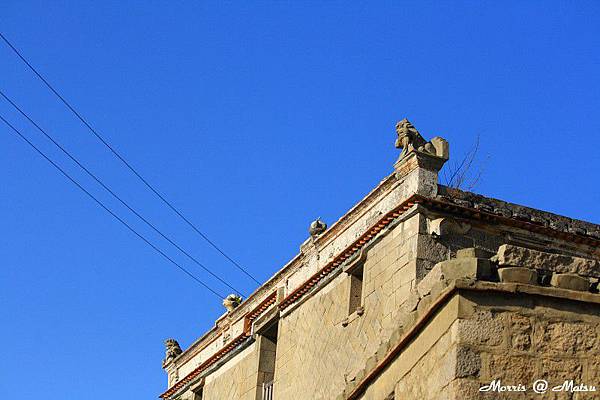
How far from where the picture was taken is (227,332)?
23000 mm

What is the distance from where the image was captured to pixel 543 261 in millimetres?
7656

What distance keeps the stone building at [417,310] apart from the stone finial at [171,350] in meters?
0.04

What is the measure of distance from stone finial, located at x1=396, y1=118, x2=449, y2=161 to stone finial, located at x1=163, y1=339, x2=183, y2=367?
10125mm

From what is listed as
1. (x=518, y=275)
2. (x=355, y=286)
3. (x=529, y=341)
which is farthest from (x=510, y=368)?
(x=355, y=286)

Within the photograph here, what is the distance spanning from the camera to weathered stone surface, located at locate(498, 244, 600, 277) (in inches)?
280

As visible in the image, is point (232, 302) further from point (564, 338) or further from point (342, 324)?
point (564, 338)

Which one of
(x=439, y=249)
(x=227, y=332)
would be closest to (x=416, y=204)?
(x=439, y=249)

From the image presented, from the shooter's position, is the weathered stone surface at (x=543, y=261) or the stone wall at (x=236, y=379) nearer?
the weathered stone surface at (x=543, y=261)

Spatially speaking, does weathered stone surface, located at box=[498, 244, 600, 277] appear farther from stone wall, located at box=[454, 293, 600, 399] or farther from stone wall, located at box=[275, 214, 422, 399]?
stone wall, located at box=[275, 214, 422, 399]

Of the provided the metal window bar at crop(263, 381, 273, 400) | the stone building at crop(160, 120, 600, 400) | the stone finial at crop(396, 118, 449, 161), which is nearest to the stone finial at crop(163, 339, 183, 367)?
the stone building at crop(160, 120, 600, 400)

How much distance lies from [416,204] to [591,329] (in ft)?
33.2

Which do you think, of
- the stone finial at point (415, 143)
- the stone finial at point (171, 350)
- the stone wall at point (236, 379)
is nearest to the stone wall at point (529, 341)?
the stone finial at point (415, 143)

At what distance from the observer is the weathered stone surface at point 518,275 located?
6871 mm

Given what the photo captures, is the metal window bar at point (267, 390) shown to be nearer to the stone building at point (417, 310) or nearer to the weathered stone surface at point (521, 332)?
the stone building at point (417, 310)
